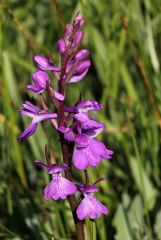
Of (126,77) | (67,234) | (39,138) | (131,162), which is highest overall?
(126,77)

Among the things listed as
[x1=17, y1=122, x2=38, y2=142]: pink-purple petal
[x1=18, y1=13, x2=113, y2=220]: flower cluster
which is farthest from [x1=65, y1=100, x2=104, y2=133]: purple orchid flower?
[x1=17, y1=122, x2=38, y2=142]: pink-purple petal

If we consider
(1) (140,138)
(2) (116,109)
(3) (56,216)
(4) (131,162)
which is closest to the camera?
(3) (56,216)

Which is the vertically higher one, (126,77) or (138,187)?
(126,77)

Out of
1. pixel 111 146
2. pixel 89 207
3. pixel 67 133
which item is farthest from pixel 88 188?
pixel 111 146

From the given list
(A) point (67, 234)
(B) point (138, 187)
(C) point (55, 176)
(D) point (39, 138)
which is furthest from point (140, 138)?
(C) point (55, 176)

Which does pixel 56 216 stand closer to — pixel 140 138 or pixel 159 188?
pixel 159 188

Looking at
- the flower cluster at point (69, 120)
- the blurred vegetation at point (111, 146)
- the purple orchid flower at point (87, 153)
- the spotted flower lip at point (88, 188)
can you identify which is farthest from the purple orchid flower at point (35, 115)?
the blurred vegetation at point (111, 146)

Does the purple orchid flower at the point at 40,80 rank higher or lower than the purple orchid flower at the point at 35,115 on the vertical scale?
higher

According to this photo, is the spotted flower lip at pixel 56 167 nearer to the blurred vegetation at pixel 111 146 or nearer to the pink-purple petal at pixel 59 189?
the pink-purple petal at pixel 59 189
